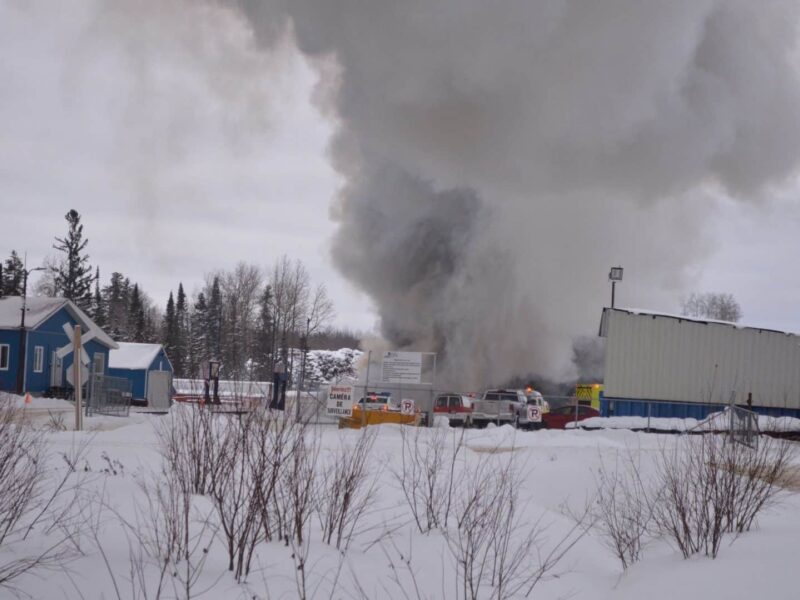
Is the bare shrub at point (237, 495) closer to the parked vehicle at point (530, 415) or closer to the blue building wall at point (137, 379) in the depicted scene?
the parked vehicle at point (530, 415)

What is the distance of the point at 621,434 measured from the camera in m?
25.2

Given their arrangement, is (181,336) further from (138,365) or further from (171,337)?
(138,365)

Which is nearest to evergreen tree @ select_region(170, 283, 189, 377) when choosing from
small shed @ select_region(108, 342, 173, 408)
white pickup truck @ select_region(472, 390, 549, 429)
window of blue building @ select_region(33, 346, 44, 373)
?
small shed @ select_region(108, 342, 173, 408)

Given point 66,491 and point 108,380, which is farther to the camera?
point 108,380

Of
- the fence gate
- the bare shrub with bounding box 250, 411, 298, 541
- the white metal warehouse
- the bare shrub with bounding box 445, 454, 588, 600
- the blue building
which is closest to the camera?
the bare shrub with bounding box 445, 454, 588, 600

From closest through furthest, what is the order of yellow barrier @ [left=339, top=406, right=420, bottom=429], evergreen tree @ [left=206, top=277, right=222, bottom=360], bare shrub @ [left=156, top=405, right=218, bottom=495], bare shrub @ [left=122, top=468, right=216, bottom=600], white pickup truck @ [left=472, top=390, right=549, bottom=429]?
bare shrub @ [left=122, top=468, right=216, bottom=600], bare shrub @ [left=156, top=405, right=218, bottom=495], yellow barrier @ [left=339, top=406, right=420, bottom=429], white pickup truck @ [left=472, top=390, right=549, bottom=429], evergreen tree @ [left=206, top=277, right=222, bottom=360]

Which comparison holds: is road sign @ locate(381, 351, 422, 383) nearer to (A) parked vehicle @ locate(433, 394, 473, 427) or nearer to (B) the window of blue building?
(A) parked vehicle @ locate(433, 394, 473, 427)

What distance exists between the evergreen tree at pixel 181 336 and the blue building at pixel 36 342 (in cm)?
1356

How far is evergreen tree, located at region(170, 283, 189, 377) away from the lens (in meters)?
73.4

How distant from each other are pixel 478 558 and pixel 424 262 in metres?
46.7

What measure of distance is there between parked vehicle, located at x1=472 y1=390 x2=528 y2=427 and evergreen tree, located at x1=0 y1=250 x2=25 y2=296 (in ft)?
183

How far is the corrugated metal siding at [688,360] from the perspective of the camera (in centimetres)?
3262

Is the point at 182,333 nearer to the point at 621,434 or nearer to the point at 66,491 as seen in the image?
the point at 621,434

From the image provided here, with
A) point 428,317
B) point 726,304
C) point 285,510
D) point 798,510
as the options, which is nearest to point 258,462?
point 285,510
